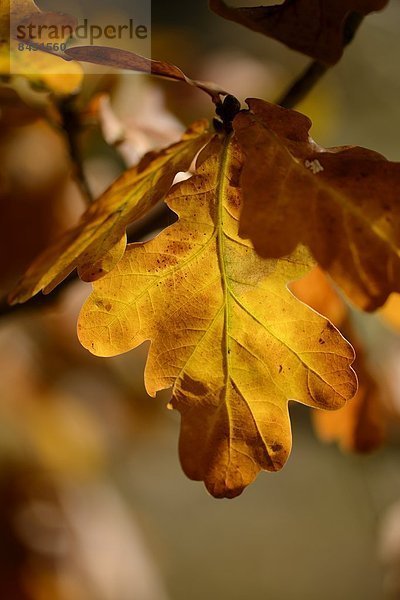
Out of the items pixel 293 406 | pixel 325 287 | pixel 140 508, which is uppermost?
pixel 325 287

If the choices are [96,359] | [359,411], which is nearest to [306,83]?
[359,411]

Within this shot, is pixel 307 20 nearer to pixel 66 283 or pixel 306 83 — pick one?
pixel 306 83

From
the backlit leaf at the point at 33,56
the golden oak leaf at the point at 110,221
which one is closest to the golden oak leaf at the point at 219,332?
the golden oak leaf at the point at 110,221

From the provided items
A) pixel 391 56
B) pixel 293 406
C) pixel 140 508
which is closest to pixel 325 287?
pixel 293 406

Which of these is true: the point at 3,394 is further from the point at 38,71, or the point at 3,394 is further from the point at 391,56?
the point at 391,56

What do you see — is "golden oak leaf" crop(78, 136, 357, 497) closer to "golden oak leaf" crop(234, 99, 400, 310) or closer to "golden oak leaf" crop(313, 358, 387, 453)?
"golden oak leaf" crop(234, 99, 400, 310)

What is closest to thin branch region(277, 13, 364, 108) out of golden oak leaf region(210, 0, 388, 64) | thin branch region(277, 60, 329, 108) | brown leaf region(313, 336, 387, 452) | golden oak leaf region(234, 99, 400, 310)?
thin branch region(277, 60, 329, 108)

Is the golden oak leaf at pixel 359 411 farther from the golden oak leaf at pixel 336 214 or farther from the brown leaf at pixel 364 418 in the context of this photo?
the golden oak leaf at pixel 336 214
